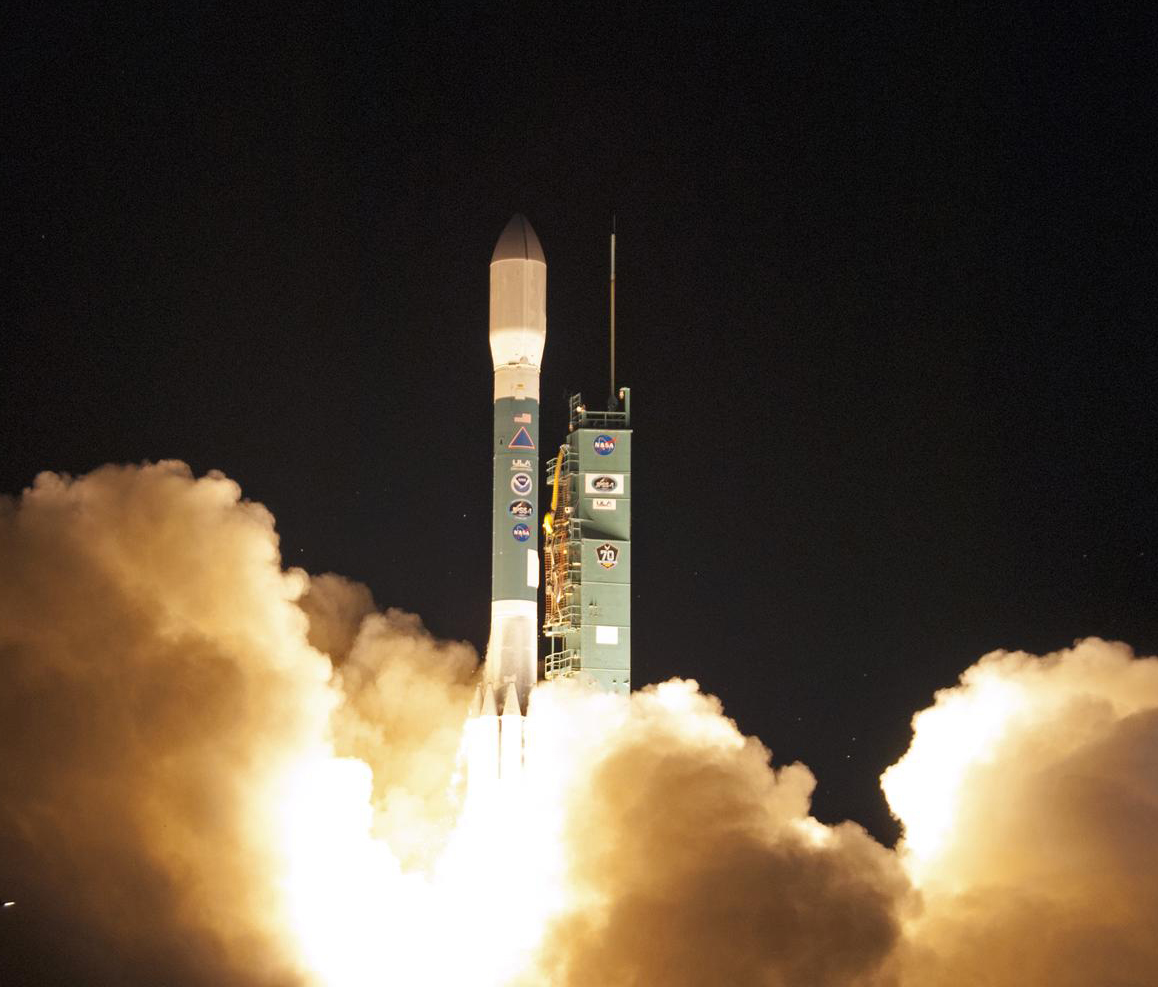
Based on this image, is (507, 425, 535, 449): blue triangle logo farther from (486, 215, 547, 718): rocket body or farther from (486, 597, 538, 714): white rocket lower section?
(486, 597, 538, 714): white rocket lower section

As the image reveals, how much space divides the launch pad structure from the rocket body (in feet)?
3.02

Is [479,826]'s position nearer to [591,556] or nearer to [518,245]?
[591,556]

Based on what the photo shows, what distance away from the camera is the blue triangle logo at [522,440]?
32.8 meters

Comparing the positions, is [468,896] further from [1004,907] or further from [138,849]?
[1004,907]

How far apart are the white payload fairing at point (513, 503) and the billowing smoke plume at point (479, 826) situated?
1.78 ft

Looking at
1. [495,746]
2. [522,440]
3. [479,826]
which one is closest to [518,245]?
[522,440]

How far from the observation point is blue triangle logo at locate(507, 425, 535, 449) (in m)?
32.8

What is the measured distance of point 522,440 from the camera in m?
32.8

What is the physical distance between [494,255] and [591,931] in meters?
9.67

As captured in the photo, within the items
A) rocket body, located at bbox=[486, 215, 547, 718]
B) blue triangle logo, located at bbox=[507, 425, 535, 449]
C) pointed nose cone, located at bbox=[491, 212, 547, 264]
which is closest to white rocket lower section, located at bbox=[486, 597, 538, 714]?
rocket body, located at bbox=[486, 215, 547, 718]

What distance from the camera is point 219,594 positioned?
103 ft

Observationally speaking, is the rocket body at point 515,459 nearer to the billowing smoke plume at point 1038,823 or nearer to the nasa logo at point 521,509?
the nasa logo at point 521,509

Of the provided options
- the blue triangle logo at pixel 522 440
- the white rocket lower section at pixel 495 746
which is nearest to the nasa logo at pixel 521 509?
the blue triangle logo at pixel 522 440

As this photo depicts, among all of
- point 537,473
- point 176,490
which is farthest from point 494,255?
point 176,490
